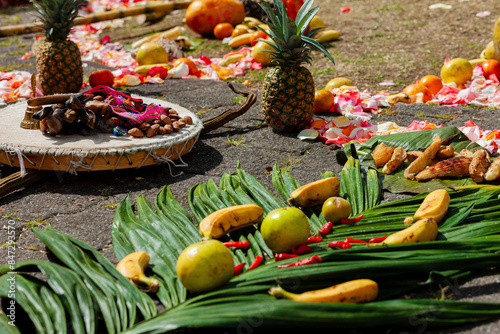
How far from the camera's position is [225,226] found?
7.70ft

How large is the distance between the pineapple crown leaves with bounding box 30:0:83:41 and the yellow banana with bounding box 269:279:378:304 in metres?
3.99

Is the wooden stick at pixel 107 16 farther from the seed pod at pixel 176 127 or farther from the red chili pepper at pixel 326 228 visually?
the red chili pepper at pixel 326 228

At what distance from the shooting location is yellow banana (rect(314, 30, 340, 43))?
6.81 m

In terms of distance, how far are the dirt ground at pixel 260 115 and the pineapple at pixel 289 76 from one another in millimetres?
196

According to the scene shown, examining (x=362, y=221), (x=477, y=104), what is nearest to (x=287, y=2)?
(x=477, y=104)

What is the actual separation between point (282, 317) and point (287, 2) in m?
5.77

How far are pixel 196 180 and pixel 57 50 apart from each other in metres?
2.47

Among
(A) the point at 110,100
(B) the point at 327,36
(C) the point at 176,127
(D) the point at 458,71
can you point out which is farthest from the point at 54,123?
(B) the point at 327,36

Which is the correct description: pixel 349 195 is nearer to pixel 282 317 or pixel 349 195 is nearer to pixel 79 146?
pixel 282 317

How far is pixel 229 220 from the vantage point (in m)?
2.36

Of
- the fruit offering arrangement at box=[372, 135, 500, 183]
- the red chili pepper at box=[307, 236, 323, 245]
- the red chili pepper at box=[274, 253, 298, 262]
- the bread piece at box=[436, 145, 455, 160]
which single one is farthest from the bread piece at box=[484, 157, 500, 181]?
the red chili pepper at box=[274, 253, 298, 262]

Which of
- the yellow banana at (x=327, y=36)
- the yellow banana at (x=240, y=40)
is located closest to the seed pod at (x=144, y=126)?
the yellow banana at (x=240, y=40)

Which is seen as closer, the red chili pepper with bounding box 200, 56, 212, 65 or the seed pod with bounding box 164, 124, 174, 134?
the seed pod with bounding box 164, 124, 174, 134

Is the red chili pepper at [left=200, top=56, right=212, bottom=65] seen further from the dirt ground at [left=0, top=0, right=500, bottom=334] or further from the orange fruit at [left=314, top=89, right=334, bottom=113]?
the orange fruit at [left=314, top=89, right=334, bottom=113]
